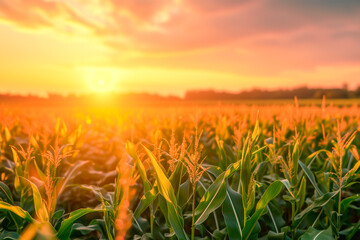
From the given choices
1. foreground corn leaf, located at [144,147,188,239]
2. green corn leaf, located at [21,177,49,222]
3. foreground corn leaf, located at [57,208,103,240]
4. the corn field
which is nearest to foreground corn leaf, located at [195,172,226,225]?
the corn field

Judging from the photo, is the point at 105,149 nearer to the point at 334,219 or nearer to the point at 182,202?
the point at 182,202

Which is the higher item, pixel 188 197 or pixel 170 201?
pixel 170 201

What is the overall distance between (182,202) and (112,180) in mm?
1910

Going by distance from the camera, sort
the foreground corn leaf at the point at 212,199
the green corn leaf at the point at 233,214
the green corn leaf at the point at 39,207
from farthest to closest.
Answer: the green corn leaf at the point at 233,214
the foreground corn leaf at the point at 212,199
the green corn leaf at the point at 39,207

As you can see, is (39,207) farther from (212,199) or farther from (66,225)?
(212,199)

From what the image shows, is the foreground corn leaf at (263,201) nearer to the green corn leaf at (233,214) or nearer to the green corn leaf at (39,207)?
the green corn leaf at (233,214)

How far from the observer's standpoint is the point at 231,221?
239 centimetres

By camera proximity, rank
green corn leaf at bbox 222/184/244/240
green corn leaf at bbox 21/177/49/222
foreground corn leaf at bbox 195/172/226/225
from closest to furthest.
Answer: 1. green corn leaf at bbox 21/177/49/222
2. foreground corn leaf at bbox 195/172/226/225
3. green corn leaf at bbox 222/184/244/240

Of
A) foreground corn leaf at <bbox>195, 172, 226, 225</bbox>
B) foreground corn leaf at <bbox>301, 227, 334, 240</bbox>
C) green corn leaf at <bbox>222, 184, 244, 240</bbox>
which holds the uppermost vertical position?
foreground corn leaf at <bbox>195, 172, 226, 225</bbox>

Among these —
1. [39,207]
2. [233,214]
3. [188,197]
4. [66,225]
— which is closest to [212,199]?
[233,214]

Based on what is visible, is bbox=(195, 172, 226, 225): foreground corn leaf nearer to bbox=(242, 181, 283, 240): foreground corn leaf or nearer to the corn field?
the corn field

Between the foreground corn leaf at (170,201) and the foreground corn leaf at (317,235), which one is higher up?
the foreground corn leaf at (170,201)

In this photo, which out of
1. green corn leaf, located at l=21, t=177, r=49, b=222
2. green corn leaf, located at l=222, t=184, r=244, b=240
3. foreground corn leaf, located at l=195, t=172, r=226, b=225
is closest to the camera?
green corn leaf, located at l=21, t=177, r=49, b=222

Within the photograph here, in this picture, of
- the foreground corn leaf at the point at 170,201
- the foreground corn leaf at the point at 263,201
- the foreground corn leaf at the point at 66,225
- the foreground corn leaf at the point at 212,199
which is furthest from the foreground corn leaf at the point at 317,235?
the foreground corn leaf at the point at 66,225
